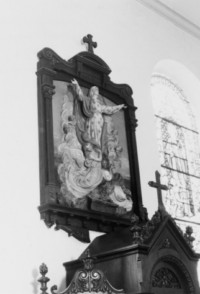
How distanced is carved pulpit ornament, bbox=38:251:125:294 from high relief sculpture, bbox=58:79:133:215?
962 mm

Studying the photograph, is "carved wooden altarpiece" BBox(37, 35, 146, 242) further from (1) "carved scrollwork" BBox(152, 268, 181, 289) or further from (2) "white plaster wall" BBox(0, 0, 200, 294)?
(1) "carved scrollwork" BBox(152, 268, 181, 289)

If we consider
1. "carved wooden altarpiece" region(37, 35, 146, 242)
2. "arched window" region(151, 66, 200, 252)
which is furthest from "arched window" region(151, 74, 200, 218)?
"carved wooden altarpiece" region(37, 35, 146, 242)

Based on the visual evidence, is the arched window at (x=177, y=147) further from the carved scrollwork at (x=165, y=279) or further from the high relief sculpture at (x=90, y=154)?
the carved scrollwork at (x=165, y=279)

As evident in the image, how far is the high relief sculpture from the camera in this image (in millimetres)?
4809

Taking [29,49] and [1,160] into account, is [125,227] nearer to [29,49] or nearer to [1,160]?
[1,160]

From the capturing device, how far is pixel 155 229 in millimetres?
4266

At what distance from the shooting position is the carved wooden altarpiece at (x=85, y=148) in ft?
15.3

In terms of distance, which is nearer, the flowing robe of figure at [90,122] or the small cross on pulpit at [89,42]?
the flowing robe of figure at [90,122]

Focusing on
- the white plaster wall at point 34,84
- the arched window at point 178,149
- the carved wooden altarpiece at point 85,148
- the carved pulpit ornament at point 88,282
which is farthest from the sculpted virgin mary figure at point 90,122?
the carved pulpit ornament at point 88,282

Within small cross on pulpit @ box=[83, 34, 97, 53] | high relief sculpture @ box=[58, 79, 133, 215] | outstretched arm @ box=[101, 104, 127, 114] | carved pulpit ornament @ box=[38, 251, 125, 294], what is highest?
small cross on pulpit @ box=[83, 34, 97, 53]

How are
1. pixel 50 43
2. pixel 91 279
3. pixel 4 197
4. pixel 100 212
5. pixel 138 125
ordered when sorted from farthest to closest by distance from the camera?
pixel 138 125 → pixel 50 43 → pixel 100 212 → pixel 4 197 → pixel 91 279

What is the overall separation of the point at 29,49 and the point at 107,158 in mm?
1357

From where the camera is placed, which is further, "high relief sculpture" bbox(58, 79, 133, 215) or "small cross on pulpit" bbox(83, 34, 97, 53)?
"small cross on pulpit" bbox(83, 34, 97, 53)

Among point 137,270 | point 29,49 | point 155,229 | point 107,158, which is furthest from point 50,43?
point 137,270
